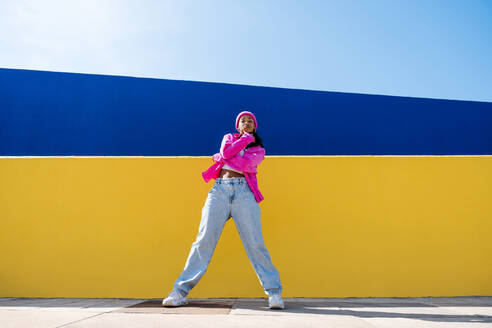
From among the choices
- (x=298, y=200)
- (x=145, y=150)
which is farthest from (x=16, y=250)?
(x=145, y=150)

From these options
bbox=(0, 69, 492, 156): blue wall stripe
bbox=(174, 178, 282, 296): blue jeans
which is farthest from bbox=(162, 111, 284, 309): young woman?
bbox=(0, 69, 492, 156): blue wall stripe

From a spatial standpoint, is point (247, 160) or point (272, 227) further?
point (272, 227)

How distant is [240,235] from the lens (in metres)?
2.33

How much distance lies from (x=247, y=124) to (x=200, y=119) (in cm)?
297

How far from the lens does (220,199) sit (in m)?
2.35

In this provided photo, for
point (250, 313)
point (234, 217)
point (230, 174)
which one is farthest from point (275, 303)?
point (230, 174)

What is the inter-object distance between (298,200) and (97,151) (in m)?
3.65

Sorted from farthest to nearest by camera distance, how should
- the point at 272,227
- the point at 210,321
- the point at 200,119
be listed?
the point at 200,119 → the point at 272,227 → the point at 210,321

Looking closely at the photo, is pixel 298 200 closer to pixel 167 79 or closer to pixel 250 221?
pixel 250 221

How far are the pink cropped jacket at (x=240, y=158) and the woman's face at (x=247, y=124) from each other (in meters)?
0.10

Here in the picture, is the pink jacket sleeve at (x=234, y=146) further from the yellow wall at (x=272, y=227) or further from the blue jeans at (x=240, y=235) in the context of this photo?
the yellow wall at (x=272, y=227)

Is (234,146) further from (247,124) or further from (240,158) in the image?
(247,124)

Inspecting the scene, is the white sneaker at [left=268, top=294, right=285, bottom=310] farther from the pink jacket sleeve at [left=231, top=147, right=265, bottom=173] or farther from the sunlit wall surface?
the pink jacket sleeve at [left=231, top=147, right=265, bottom=173]

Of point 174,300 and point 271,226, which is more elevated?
point 271,226
